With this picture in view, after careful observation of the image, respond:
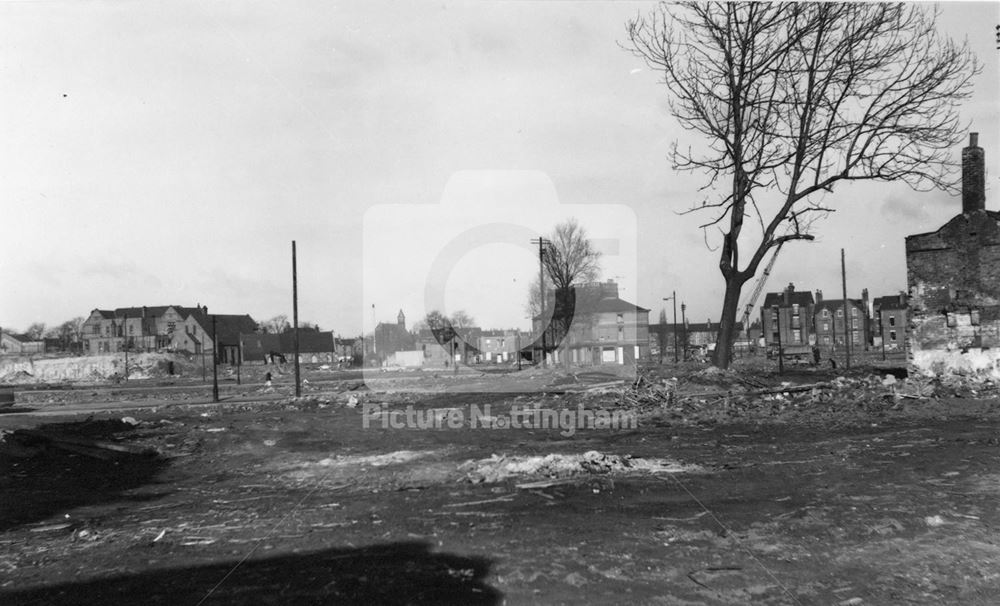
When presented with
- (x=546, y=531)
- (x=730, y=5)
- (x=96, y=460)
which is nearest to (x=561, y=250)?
(x=730, y=5)

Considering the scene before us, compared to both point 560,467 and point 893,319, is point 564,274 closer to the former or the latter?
point 560,467

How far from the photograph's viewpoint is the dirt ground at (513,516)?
4.76 m

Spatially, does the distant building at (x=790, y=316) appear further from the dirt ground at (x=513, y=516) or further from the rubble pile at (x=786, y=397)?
the dirt ground at (x=513, y=516)

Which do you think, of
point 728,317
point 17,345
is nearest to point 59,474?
point 728,317

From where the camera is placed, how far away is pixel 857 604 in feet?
14.2

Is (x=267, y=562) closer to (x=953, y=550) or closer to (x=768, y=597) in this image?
(x=768, y=597)

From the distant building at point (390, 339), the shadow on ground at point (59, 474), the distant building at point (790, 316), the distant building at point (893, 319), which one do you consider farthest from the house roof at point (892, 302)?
the shadow on ground at point (59, 474)

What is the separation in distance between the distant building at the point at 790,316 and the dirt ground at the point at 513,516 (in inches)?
3699

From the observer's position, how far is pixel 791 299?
4038 inches

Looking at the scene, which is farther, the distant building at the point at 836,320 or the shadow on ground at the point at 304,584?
the distant building at the point at 836,320

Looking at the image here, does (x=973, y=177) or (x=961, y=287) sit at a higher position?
(x=973, y=177)

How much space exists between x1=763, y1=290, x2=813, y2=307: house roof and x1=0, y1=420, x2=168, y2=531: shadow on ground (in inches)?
4042

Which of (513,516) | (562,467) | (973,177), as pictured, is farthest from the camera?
(973,177)

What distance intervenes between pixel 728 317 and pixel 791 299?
90.0 metres
